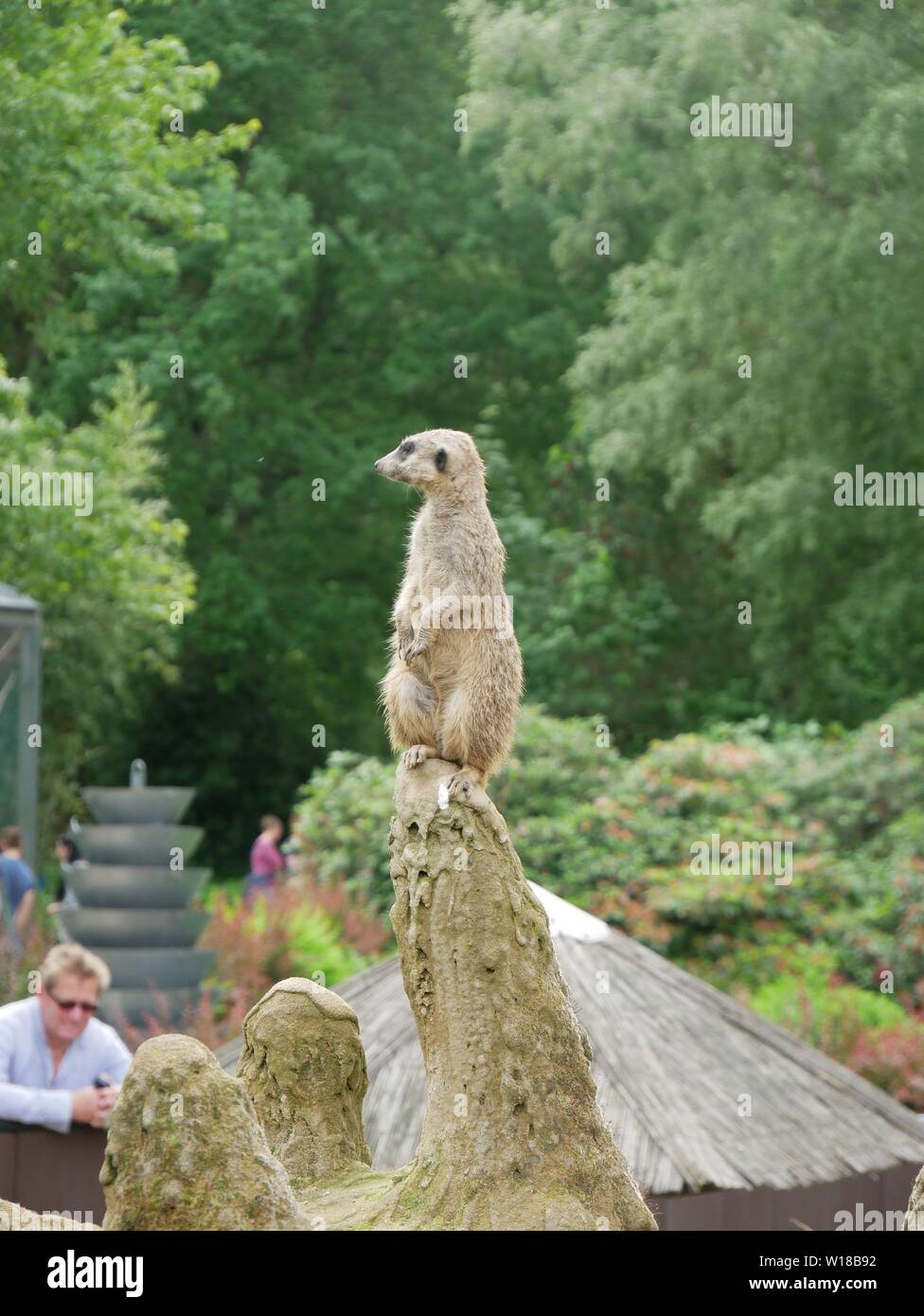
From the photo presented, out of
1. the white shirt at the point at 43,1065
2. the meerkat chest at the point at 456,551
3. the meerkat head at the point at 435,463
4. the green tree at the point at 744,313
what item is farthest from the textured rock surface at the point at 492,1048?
the green tree at the point at 744,313

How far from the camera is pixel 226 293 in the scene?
82.7 ft

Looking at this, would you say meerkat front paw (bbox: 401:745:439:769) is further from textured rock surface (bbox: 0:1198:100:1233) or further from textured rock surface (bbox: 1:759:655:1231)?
textured rock surface (bbox: 0:1198:100:1233)

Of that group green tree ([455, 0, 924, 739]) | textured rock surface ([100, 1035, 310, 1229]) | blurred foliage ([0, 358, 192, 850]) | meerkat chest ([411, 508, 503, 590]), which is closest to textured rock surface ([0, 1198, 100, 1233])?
textured rock surface ([100, 1035, 310, 1229])

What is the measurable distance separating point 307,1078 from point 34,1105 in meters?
2.84

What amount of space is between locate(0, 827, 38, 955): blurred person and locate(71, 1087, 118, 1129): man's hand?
6240 mm

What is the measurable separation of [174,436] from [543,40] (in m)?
8.40

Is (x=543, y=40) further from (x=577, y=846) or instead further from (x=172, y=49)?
(x=577, y=846)

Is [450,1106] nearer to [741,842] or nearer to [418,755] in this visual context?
[418,755]

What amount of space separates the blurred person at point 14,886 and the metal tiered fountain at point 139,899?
86cm

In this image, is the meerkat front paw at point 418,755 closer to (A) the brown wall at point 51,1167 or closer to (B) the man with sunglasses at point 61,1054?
(B) the man with sunglasses at point 61,1054

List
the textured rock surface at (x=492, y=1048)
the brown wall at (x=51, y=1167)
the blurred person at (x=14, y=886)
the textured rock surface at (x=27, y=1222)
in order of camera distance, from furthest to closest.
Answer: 1. the blurred person at (x=14, y=886)
2. the brown wall at (x=51, y=1167)
3. the textured rock surface at (x=492, y=1048)
4. the textured rock surface at (x=27, y=1222)

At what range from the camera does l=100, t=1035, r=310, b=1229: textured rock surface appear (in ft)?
9.39

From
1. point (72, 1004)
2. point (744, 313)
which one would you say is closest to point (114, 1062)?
point (72, 1004)

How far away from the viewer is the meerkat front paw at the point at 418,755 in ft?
13.0
